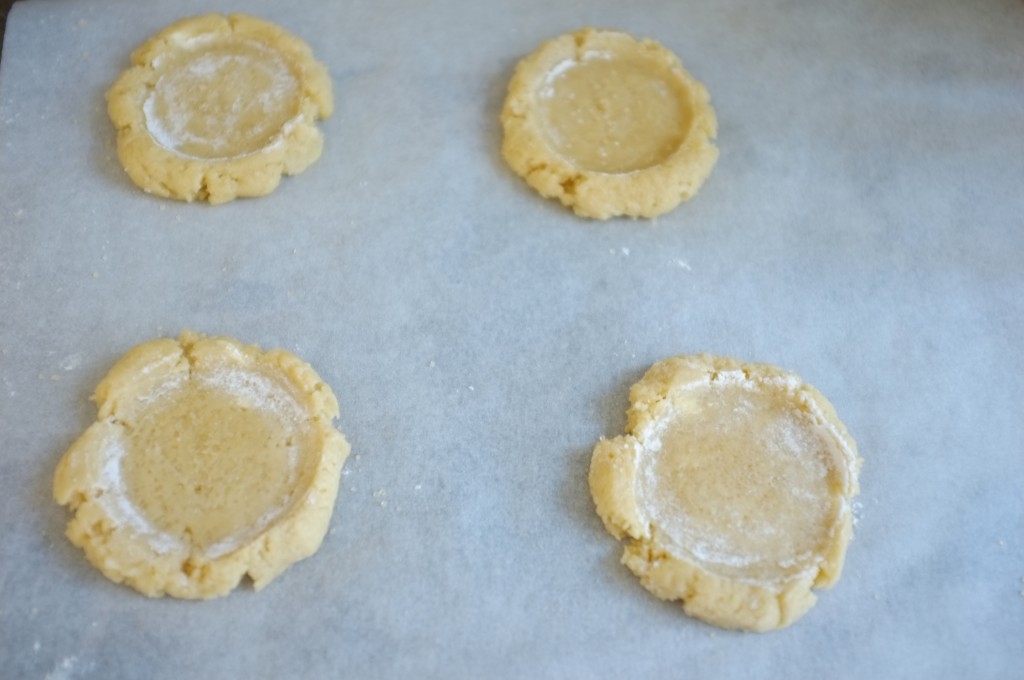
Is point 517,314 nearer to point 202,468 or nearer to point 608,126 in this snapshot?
point 608,126

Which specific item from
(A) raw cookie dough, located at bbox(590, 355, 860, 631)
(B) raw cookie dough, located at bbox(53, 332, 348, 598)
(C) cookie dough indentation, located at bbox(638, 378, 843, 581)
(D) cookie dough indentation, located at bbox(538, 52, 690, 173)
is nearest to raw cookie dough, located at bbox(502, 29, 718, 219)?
(D) cookie dough indentation, located at bbox(538, 52, 690, 173)

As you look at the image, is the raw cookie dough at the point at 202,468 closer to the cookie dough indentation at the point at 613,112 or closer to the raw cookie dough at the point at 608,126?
the raw cookie dough at the point at 608,126

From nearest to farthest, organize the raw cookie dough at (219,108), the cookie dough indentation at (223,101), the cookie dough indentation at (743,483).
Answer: the cookie dough indentation at (743,483) < the raw cookie dough at (219,108) < the cookie dough indentation at (223,101)

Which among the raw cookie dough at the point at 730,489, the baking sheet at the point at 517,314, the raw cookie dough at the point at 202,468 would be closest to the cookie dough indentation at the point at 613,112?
Result: the baking sheet at the point at 517,314

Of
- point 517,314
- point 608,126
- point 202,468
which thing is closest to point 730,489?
point 517,314

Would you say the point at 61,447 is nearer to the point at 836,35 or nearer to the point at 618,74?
the point at 618,74

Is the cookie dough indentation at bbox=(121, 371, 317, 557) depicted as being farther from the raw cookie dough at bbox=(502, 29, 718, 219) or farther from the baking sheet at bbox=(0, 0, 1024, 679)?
the raw cookie dough at bbox=(502, 29, 718, 219)

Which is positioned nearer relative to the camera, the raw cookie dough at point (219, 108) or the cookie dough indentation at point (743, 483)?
the cookie dough indentation at point (743, 483)
